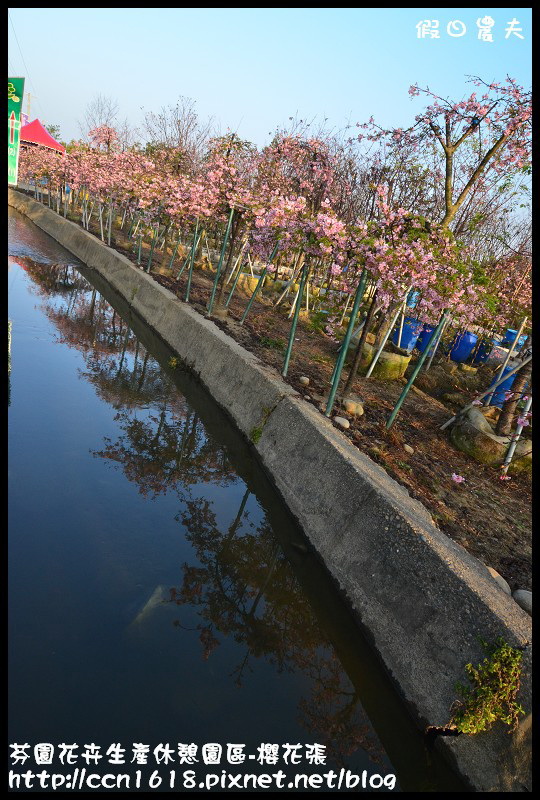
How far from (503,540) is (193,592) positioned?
4937mm

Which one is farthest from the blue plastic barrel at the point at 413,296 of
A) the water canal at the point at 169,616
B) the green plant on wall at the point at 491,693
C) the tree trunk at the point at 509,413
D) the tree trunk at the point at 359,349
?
the green plant on wall at the point at 491,693

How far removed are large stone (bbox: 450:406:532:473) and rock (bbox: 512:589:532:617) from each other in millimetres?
3765

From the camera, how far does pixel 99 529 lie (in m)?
6.88

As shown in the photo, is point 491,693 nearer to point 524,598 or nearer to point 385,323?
point 524,598

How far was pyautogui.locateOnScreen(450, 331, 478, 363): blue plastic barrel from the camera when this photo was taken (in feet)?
52.5

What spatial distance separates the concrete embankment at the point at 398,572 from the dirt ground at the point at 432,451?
914mm

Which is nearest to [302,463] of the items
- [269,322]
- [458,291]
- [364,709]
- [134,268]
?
[364,709]

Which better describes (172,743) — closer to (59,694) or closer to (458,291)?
(59,694)

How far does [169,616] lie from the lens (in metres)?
5.82

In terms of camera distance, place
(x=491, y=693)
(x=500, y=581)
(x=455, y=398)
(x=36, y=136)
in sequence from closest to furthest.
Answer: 1. (x=491, y=693)
2. (x=500, y=581)
3. (x=455, y=398)
4. (x=36, y=136)

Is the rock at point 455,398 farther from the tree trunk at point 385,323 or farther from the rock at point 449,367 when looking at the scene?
the tree trunk at point 385,323

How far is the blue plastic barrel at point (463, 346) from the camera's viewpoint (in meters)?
16.0

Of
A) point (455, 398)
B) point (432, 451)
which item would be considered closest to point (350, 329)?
point (432, 451)

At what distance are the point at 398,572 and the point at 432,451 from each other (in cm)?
459
